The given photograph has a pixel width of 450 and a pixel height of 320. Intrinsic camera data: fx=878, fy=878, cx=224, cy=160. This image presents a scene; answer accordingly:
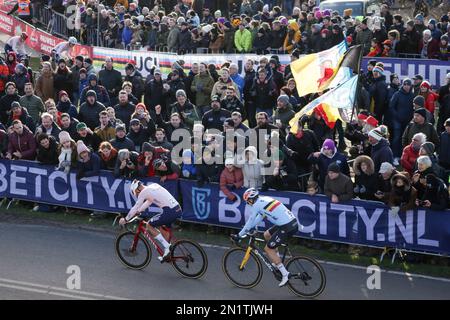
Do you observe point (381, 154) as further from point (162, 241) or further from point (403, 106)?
point (162, 241)

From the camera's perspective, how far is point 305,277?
13.4 meters

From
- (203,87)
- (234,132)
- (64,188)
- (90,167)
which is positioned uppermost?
(203,87)

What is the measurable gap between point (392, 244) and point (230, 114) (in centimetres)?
518

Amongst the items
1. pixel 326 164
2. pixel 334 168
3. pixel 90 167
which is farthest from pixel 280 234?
pixel 90 167

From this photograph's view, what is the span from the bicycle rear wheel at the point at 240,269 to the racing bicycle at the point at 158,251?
0.39 metres

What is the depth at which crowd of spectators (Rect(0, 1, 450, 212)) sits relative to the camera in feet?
50.2

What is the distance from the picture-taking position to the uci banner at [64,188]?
17.1m

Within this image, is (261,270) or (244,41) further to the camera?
(244,41)

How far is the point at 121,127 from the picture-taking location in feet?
56.5

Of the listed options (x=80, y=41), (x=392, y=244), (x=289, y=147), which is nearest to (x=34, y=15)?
(x=80, y=41)

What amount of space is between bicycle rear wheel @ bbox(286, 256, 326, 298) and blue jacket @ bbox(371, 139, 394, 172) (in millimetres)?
3051

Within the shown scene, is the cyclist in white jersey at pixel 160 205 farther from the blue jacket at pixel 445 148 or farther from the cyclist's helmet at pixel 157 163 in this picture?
the blue jacket at pixel 445 148

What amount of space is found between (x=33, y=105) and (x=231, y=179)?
6.50 meters

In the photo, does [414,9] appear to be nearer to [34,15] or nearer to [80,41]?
[80,41]
